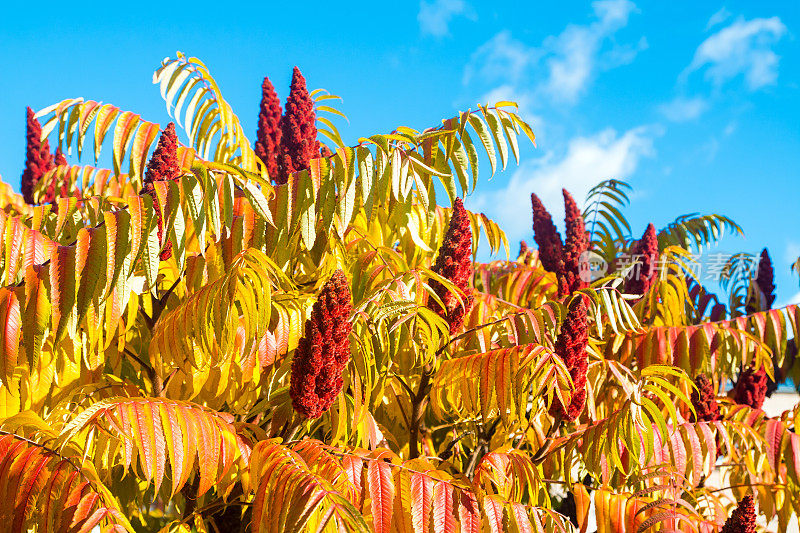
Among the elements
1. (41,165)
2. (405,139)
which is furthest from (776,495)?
(41,165)

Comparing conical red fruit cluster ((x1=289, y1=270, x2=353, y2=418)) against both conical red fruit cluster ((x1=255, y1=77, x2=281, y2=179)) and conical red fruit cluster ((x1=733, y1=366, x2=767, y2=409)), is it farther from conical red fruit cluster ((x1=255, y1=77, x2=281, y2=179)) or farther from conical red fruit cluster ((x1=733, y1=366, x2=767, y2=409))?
conical red fruit cluster ((x1=733, y1=366, x2=767, y2=409))

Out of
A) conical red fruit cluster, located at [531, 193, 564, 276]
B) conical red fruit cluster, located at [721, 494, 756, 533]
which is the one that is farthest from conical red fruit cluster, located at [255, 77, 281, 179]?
conical red fruit cluster, located at [721, 494, 756, 533]

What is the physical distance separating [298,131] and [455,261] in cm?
119

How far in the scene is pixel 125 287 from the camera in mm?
2225

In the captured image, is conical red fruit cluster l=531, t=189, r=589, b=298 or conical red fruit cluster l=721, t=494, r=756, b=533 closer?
conical red fruit cluster l=721, t=494, r=756, b=533

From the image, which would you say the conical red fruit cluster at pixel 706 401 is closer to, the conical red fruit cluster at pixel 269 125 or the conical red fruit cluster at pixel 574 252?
the conical red fruit cluster at pixel 574 252

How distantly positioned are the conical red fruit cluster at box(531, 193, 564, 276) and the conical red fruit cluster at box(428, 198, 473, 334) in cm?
128

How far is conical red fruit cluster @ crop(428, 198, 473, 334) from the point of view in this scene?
2.96 m

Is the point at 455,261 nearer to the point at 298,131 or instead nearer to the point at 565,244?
the point at 298,131

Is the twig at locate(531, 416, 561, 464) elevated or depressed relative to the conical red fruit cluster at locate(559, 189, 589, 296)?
depressed

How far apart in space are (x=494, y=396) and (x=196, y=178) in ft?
4.70

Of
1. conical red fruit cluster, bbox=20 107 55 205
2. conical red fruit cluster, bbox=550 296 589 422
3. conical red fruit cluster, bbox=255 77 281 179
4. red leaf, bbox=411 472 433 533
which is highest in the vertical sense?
conical red fruit cluster, bbox=20 107 55 205

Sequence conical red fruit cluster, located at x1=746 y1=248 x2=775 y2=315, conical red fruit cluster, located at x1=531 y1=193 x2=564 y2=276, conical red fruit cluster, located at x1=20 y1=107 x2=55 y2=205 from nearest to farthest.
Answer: conical red fruit cluster, located at x1=531 y1=193 x2=564 y2=276 → conical red fruit cluster, located at x1=746 y1=248 x2=775 y2=315 → conical red fruit cluster, located at x1=20 y1=107 x2=55 y2=205

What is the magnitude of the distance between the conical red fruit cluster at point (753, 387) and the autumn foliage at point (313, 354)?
0.73 meters
